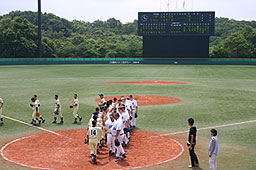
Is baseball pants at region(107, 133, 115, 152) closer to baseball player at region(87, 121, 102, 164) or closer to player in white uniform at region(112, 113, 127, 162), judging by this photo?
player in white uniform at region(112, 113, 127, 162)

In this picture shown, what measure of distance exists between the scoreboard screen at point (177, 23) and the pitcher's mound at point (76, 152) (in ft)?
169

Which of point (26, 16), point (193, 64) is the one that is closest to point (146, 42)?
point (193, 64)

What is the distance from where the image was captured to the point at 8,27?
315 feet

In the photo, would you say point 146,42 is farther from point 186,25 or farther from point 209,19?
point 209,19

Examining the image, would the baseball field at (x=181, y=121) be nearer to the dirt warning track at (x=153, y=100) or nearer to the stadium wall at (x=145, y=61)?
the dirt warning track at (x=153, y=100)

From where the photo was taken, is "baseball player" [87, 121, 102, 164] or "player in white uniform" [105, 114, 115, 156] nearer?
"baseball player" [87, 121, 102, 164]

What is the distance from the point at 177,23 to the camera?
64.2m

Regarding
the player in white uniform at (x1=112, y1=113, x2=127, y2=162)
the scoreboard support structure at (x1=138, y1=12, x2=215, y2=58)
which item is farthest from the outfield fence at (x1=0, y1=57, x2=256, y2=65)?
the player in white uniform at (x1=112, y1=113, x2=127, y2=162)

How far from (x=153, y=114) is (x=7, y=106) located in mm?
11144

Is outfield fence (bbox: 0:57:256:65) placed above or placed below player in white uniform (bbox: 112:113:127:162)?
above

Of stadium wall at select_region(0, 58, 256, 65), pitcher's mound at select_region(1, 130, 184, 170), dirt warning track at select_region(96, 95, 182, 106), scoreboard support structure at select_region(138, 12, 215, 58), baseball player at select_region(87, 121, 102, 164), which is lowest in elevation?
pitcher's mound at select_region(1, 130, 184, 170)

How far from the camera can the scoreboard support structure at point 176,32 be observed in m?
63.3

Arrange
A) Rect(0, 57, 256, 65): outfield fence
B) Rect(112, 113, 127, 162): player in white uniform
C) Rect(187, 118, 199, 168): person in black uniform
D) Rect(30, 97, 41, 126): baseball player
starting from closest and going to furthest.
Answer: Rect(187, 118, 199, 168): person in black uniform → Rect(112, 113, 127, 162): player in white uniform → Rect(30, 97, 41, 126): baseball player → Rect(0, 57, 256, 65): outfield fence

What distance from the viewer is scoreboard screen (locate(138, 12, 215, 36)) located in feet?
206
